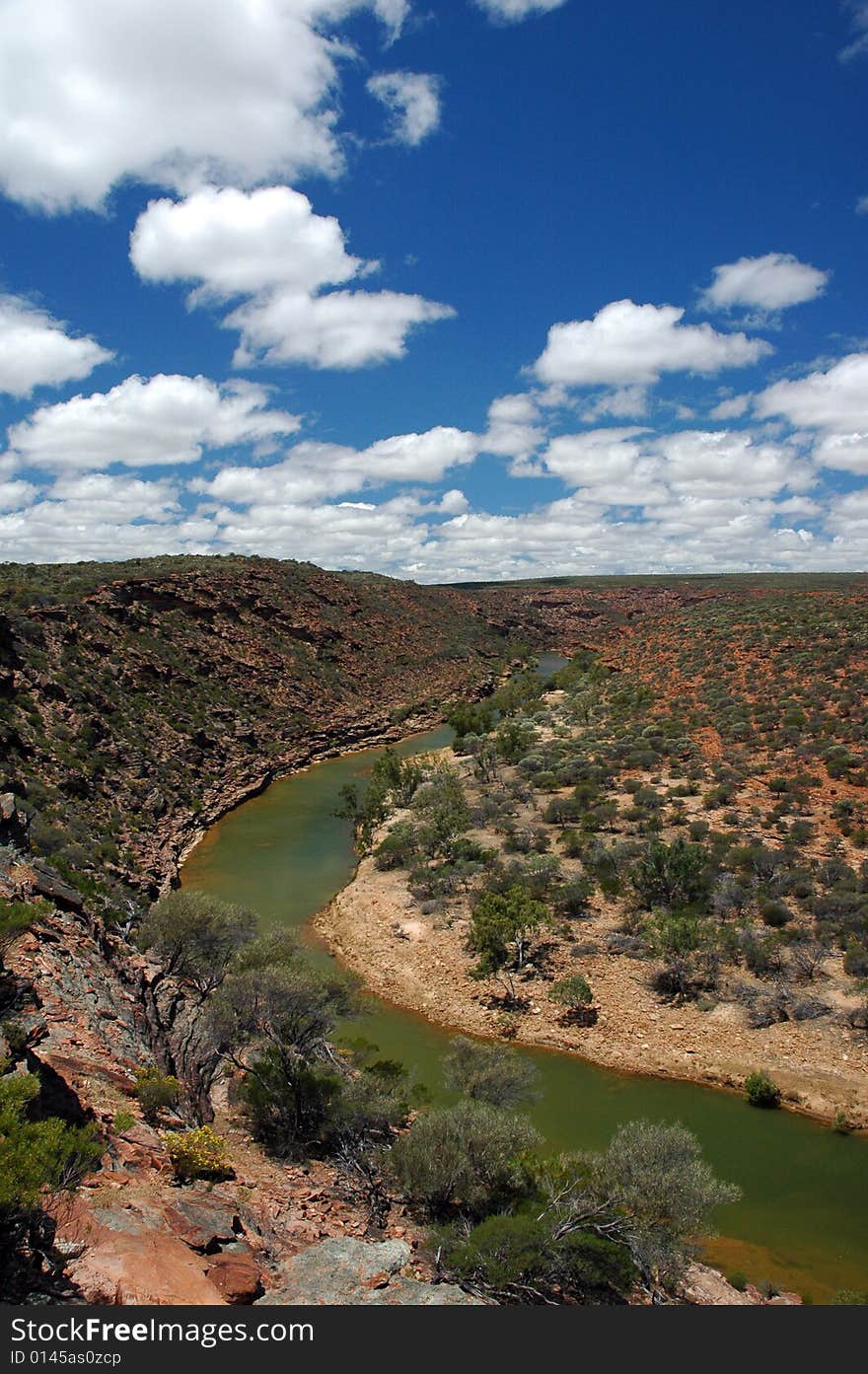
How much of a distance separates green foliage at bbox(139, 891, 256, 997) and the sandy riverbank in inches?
224

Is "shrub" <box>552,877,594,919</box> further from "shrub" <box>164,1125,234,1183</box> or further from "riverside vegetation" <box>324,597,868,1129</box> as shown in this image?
"shrub" <box>164,1125,234,1183</box>

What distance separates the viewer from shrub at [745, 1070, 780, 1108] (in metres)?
16.1

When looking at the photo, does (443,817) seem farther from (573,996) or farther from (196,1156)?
(196,1156)

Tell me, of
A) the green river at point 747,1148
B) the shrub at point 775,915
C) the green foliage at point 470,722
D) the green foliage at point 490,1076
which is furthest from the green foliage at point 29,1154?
the green foliage at point 470,722

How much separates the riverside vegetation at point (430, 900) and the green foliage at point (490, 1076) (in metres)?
0.07

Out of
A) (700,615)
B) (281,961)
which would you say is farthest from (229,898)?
(700,615)

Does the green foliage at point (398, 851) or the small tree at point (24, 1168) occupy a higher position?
the small tree at point (24, 1168)

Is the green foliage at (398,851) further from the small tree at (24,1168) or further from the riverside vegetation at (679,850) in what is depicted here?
the small tree at (24,1168)

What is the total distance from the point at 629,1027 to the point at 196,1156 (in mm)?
12777

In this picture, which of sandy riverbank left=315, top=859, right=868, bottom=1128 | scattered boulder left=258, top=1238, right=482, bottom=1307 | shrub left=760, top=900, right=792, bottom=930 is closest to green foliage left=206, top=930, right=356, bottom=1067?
scattered boulder left=258, top=1238, right=482, bottom=1307

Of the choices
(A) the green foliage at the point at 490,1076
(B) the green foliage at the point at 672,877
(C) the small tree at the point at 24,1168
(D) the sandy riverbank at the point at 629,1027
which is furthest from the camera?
(B) the green foliage at the point at 672,877

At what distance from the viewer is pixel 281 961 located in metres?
15.9

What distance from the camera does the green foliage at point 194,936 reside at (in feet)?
60.8

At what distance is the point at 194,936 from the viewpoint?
18.7m
